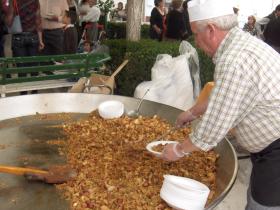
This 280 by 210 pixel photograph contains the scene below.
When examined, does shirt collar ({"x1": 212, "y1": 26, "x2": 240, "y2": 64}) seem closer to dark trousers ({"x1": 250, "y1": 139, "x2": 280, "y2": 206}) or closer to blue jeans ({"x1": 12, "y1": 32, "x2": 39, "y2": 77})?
dark trousers ({"x1": 250, "y1": 139, "x2": 280, "y2": 206})

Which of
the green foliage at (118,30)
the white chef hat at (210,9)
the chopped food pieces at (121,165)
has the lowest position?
the green foliage at (118,30)

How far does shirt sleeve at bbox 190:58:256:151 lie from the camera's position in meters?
1.48

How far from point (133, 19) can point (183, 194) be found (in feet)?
13.6

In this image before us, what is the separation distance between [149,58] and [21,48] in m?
1.75

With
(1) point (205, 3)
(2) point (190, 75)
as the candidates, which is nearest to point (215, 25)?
(1) point (205, 3)

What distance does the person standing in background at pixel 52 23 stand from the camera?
5340 mm

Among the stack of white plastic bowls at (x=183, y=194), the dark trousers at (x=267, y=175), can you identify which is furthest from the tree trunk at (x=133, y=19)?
the stack of white plastic bowls at (x=183, y=194)

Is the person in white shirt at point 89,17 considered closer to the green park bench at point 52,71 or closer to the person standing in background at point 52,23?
the person standing in background at point 52,23

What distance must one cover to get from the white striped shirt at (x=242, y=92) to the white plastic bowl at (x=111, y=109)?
1.32 metres

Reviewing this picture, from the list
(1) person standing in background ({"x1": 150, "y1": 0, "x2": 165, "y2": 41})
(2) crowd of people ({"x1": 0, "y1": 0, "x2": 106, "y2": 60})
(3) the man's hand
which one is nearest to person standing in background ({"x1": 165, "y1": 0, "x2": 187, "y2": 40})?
(1) person standing in background ({"x1": 150, "y1": 0, "x2": 165, "y2": 41})

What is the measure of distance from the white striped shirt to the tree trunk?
3.92m

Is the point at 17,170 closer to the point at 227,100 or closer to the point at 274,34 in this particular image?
the point at 227,100

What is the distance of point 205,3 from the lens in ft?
5.61

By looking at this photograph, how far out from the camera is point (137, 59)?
191 inches
